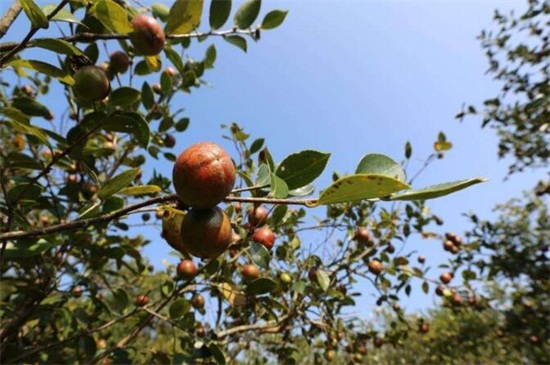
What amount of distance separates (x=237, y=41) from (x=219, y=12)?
9.1 inches

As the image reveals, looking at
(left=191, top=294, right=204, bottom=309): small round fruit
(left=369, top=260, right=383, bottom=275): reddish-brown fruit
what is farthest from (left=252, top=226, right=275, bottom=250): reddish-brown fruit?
(left=369, top=260, right=383, bottom=275): reddish-brown fruit

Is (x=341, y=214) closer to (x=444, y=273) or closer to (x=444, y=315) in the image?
(x=444, y=273)

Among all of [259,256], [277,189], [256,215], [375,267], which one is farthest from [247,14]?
[375,267]

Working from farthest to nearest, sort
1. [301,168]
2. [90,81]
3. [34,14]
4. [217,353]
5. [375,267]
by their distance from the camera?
1. [375,267]
2. [217,353]
3. [90,81]
4. [34,14]
5. [301,168]

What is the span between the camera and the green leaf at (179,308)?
1981mm

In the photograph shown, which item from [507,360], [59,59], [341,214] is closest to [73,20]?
[59,59]

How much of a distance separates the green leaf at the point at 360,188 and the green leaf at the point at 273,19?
1718mm

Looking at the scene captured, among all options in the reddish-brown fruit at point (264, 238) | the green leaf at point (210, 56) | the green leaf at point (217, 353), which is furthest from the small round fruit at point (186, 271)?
the green leaf at point (210, 56)

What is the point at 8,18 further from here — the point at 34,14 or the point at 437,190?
the point at 437,190

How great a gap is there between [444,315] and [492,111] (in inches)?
541

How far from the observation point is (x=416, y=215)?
13.9ft

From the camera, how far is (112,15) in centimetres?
134

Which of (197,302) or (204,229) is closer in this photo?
(204,229)

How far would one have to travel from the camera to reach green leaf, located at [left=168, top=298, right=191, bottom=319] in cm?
198
